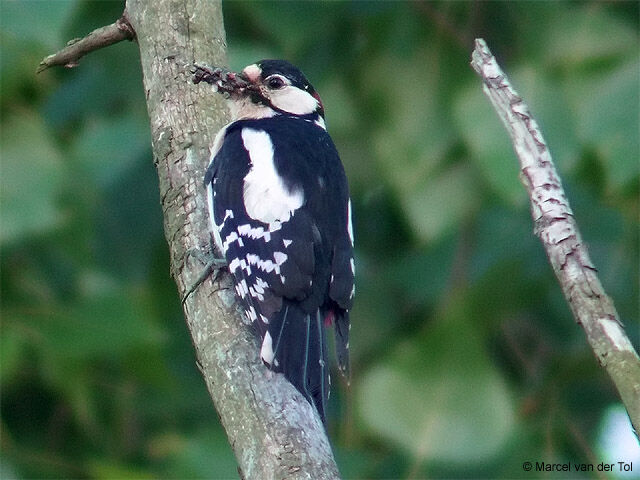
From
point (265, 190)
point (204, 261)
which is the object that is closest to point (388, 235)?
point (265, 190)

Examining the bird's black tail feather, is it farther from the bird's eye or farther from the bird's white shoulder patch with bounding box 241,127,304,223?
the bird's eye

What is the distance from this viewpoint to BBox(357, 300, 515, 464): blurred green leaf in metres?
3.52

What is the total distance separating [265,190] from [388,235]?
5.40 feet

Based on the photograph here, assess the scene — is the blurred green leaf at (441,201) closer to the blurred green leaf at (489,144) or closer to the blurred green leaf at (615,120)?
the blurred green leaf at (489,144)

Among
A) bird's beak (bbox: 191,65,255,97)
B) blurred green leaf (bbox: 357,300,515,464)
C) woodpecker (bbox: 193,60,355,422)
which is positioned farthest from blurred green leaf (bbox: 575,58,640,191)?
bird's beak (bbox: 191,65,255,97)

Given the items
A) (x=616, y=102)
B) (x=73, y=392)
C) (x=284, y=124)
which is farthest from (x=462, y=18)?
(x=73, y=392)

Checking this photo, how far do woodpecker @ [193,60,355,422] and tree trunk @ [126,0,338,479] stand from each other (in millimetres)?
37

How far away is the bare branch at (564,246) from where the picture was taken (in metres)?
1.94

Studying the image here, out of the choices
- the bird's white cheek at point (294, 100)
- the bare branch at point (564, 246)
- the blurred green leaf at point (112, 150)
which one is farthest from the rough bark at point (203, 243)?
the blurred green leaf at point (112, 150)

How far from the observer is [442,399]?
3566mm

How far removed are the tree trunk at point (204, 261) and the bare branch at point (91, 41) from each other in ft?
0.10

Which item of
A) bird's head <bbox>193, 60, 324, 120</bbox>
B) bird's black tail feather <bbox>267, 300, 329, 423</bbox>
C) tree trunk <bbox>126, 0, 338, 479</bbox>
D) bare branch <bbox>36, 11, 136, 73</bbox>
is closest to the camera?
tree trunk <bbox>126, 0, 338, 479</bbox>

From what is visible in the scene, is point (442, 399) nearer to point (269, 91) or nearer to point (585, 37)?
point (269, 91)

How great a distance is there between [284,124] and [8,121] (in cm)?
138
